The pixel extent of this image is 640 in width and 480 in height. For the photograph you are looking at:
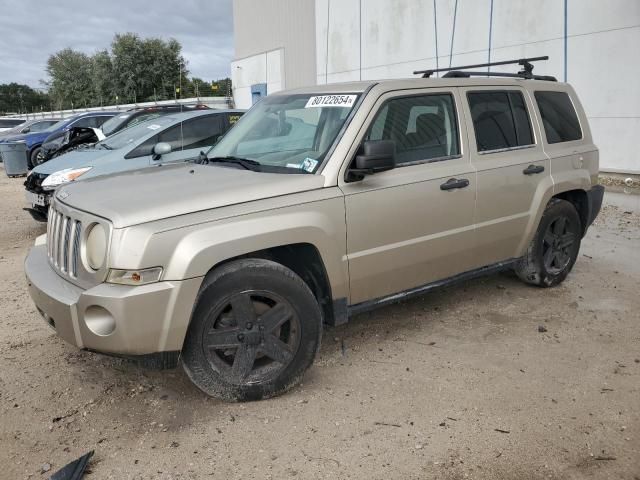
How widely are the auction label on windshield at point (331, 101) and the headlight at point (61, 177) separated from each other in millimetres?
4573

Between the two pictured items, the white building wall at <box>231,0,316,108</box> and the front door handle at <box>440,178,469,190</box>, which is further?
the white building wall at <box>231,0,316,108</box>

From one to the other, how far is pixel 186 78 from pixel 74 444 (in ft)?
187

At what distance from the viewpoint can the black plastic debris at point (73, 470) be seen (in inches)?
106

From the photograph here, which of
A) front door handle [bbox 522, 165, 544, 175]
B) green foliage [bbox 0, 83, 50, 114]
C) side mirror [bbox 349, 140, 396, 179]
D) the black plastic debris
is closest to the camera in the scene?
the black plastic debris

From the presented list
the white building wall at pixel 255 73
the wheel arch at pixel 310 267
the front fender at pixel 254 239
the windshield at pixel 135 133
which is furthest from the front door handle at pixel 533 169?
the white building wall at pixel 255 73

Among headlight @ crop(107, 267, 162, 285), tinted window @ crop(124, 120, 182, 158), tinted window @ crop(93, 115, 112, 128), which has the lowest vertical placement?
headlight @ crop(107, 267, 162, 285)

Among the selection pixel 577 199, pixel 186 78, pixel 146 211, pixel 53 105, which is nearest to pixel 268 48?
pixel 577 199

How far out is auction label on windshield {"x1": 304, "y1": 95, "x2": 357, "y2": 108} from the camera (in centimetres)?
388

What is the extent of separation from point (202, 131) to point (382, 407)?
6.00m

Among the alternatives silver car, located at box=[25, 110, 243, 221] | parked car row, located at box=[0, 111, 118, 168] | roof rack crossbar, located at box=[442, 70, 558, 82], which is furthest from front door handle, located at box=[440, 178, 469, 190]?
parked car row, located at box=[0, 111, 118, 168]

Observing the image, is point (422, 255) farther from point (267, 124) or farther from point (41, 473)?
point (41, 473)

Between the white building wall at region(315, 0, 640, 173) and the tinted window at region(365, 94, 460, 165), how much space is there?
7.86 m

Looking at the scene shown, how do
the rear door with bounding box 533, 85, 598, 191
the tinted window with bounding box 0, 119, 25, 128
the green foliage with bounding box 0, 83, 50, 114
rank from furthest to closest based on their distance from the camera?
the green foliage with bounding box 0, 83, 50, 114, the tinted window with bounding box 0, 119, 25, 128, the rear door with bounding box 533, 85, 598, 191

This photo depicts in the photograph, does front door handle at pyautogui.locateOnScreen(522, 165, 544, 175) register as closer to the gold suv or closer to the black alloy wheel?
the gold suv
